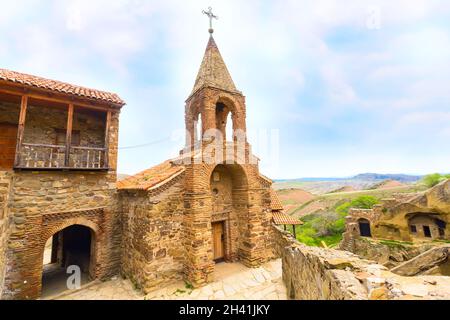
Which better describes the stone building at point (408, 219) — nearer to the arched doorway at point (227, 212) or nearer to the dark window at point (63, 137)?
the arched doorway at point (227, 212)

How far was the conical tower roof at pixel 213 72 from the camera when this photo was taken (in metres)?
9.45

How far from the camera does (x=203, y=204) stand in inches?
303

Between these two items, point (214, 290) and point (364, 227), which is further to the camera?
point (364, 227)

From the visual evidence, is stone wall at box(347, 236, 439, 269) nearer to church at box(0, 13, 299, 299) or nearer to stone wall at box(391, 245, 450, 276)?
stone wall at box(391, 245, 450, 276)

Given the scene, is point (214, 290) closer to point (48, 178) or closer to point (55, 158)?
point (48, 178)

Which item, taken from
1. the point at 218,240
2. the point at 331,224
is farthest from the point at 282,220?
the point at 331,224

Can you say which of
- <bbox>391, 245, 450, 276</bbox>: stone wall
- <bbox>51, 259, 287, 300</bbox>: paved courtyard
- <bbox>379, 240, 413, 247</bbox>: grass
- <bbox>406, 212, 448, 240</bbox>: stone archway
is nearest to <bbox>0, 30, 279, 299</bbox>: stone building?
<bbox>51, 259, 287, 300</bbox>: paved courtyard

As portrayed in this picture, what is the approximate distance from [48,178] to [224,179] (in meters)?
6.97

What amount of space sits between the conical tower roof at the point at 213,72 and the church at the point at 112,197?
79mm

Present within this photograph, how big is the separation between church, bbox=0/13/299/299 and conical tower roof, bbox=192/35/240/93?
0.26 ft

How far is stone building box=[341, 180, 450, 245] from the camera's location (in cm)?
1738
